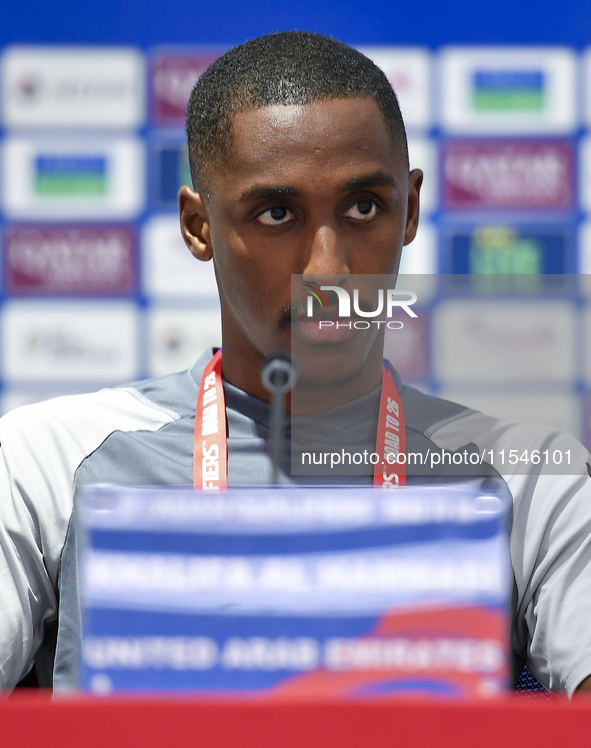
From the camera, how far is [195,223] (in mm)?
930

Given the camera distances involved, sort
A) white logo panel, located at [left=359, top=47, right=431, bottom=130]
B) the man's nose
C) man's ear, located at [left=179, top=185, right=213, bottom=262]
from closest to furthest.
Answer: the man's nose < man's ear, located at [left=179, top=185, right=213, bottom=262] < white logo panel, located at [left=359, top=47, right=431, bottom=130]

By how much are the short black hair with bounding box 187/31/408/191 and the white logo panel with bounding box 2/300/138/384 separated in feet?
3.39

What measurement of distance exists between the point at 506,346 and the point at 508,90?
149 cm

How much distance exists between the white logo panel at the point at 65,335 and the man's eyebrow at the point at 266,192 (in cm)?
118

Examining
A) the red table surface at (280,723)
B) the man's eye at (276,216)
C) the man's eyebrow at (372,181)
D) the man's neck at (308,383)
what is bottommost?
the red table surface at (280,723)

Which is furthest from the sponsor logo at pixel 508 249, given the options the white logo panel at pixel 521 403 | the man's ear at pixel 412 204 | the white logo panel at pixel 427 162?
the white logo panel at pixel 521 403

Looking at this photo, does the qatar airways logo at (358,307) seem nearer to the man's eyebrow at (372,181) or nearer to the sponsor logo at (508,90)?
the man's eyebrow at (372,181)

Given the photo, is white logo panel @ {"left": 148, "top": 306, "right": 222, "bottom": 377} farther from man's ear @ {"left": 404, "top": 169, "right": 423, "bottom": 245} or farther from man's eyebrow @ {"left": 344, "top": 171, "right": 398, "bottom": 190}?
man's eyebrow @ {"left": 344, "top": 171, "right": 398, "bottom": 190}

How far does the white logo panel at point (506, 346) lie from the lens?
1.87ft

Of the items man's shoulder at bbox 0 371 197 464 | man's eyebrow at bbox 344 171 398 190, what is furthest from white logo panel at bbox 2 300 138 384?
man's eyebrow at bbox 344 171 398 190

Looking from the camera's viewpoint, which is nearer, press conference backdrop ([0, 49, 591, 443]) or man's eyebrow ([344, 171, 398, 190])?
man's eyebrow ([344, 171, 398, 190])

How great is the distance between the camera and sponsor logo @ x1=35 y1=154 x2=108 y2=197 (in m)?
1.91

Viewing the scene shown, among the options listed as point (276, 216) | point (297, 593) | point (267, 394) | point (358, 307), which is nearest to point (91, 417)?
point (267, 394)

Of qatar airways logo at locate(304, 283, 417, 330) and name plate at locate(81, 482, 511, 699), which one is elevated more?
qatar airways logo at locate(304, 283, 417, 330)
